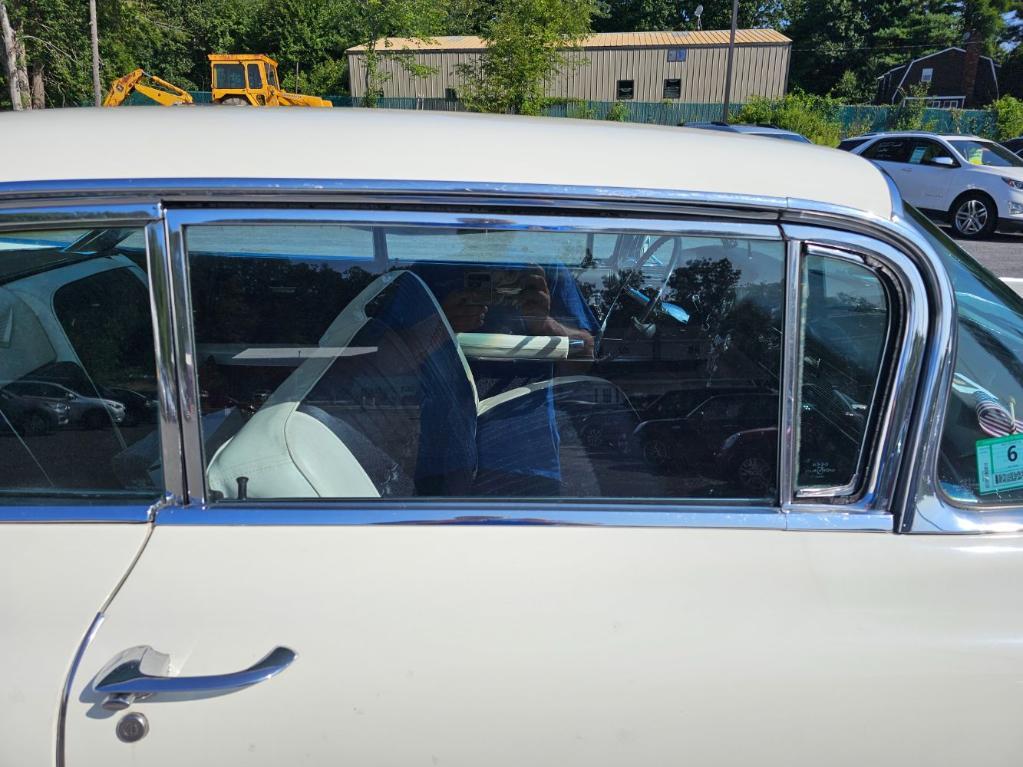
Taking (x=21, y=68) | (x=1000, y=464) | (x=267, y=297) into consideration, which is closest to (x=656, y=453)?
(x=1000, y=464)

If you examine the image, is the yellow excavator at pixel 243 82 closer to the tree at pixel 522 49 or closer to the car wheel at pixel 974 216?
the tree at pixel 522 49

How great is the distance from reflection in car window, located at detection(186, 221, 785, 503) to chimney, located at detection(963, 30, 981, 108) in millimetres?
59399

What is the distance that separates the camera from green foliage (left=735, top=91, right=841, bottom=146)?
3109cm

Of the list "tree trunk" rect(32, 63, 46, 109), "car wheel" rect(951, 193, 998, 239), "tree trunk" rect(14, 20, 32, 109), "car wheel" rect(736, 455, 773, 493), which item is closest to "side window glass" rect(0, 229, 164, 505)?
"car wheel" rect(736, 455, 773, 493)

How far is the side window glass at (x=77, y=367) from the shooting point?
5.09ft

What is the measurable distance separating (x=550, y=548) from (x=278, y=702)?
495mm

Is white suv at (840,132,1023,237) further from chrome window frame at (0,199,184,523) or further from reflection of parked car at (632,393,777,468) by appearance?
chrome window frame at (0,199,184,523)

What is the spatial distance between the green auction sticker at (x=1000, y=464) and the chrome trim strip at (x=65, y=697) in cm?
156

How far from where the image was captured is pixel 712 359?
184 cm

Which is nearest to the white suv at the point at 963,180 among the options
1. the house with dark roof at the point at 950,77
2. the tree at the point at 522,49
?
the tree at the point at 522,49

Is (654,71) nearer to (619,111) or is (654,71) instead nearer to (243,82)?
(619,111)

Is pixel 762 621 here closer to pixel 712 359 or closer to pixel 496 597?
pixel 496 597

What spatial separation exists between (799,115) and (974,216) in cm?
2080

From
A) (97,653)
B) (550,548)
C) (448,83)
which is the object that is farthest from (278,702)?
(448,83)
